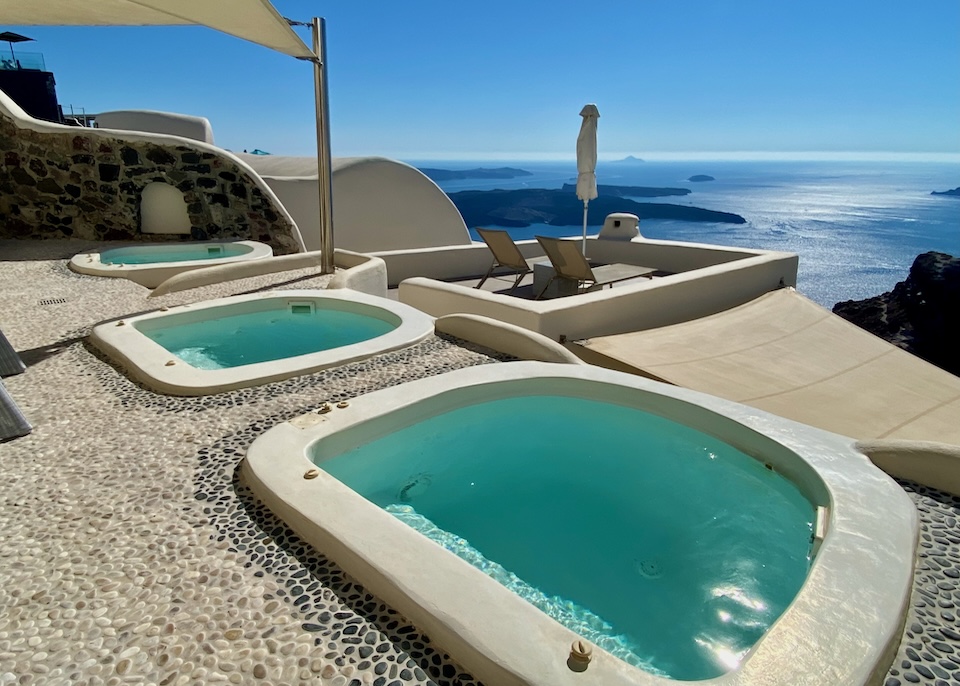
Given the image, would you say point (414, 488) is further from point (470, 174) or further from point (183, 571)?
point (470, 174)

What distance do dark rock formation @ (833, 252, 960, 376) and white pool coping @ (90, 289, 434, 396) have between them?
2594 cm

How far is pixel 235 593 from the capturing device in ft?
6.76

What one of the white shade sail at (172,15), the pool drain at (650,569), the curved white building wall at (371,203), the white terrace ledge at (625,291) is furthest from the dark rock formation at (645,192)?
the pool drain at (650,569)

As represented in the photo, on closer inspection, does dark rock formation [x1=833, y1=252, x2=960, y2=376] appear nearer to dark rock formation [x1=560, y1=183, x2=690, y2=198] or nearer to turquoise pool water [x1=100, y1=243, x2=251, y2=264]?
turquoise pool water [x1=100, y1=243, x2=251, y2=264]

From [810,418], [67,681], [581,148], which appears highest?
[581,148]

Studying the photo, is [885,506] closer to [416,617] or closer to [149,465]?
[416,617]

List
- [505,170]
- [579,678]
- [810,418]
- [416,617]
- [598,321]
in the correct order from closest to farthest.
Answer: [579,678] → [416,617] → [810,418] → [598,321] → [505,170]

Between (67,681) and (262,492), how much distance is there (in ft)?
3.34

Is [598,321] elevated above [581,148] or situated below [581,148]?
below

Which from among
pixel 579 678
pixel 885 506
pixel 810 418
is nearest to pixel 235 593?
pixel 579 678

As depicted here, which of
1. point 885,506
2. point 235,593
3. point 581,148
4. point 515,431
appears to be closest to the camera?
point 235,593

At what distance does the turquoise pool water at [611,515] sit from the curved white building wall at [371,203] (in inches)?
505

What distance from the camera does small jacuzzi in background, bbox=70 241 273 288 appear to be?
7750 mm

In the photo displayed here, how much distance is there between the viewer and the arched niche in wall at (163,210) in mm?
10562
